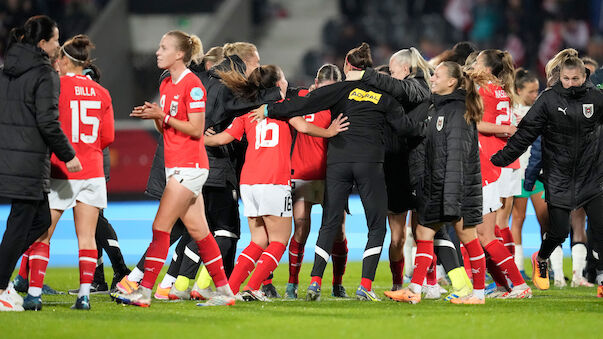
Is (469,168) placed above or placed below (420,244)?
above

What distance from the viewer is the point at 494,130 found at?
28.3ft

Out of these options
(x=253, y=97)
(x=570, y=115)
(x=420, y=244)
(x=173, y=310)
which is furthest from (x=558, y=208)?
(x=173, y=310)

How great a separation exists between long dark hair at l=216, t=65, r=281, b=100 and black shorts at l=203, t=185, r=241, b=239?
3.06 ft

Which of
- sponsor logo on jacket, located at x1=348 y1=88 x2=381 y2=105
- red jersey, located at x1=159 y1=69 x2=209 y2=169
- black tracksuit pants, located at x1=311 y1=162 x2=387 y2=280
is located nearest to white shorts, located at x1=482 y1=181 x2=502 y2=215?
black tracksuit pants, located at x1=311 y1=162 x2=387 y2=280

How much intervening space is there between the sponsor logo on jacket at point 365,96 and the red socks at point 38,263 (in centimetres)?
276

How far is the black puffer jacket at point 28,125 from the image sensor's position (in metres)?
6.73

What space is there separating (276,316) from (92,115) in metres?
2.05

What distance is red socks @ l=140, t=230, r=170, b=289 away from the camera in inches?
280

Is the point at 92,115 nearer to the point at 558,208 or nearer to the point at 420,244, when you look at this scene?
the point at 420,244

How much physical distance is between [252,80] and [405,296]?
7.26ft

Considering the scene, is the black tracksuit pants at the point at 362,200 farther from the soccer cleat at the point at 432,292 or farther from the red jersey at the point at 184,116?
the red jersey at the point at 184,116

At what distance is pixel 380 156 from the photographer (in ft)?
25.8

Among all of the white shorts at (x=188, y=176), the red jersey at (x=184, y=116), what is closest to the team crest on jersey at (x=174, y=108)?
the red jersey at (x=184, y=116)

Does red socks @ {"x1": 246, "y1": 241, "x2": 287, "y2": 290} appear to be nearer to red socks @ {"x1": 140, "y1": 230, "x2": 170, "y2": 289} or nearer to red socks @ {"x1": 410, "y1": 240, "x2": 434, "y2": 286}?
red socks @ {"x1": 140, "y1": 230, "x2": 170, "y2": 289}
